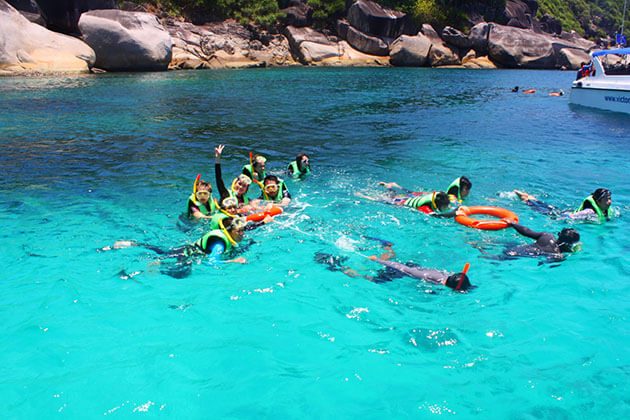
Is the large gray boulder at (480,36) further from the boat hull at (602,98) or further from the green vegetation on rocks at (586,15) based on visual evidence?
the green vegetation on rocks at (586,15)

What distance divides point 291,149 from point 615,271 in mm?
9946

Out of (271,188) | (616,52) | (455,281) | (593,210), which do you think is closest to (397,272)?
(455,281)

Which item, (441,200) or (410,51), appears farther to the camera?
(410,51)

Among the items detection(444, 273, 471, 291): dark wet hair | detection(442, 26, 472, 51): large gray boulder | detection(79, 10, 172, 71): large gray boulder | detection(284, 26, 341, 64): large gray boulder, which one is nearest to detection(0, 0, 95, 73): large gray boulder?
detection(79, 10, 172, 71): large gray boulder

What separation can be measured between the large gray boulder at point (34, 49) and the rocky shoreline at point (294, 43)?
1.12 ft

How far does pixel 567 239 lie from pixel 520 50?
169ft

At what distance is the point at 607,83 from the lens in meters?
22.5

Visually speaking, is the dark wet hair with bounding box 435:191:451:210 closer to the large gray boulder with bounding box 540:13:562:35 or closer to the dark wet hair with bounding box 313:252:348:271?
the dark wet hair with bounding box 313:252:348:271

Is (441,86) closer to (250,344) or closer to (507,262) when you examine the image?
(507,262)

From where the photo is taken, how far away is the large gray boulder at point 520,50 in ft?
172

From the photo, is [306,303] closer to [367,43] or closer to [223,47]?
[223,47]

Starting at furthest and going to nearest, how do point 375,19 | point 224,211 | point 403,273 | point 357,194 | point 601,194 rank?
Answer: point 375,19, point 357,194, point 601,194, point 224,211, point 403,273

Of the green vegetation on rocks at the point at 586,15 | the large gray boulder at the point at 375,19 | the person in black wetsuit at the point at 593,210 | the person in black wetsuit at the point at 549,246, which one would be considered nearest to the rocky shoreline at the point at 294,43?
the large gray boulder at the point at 375,19

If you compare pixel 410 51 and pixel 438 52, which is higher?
A: pixel 438 52
